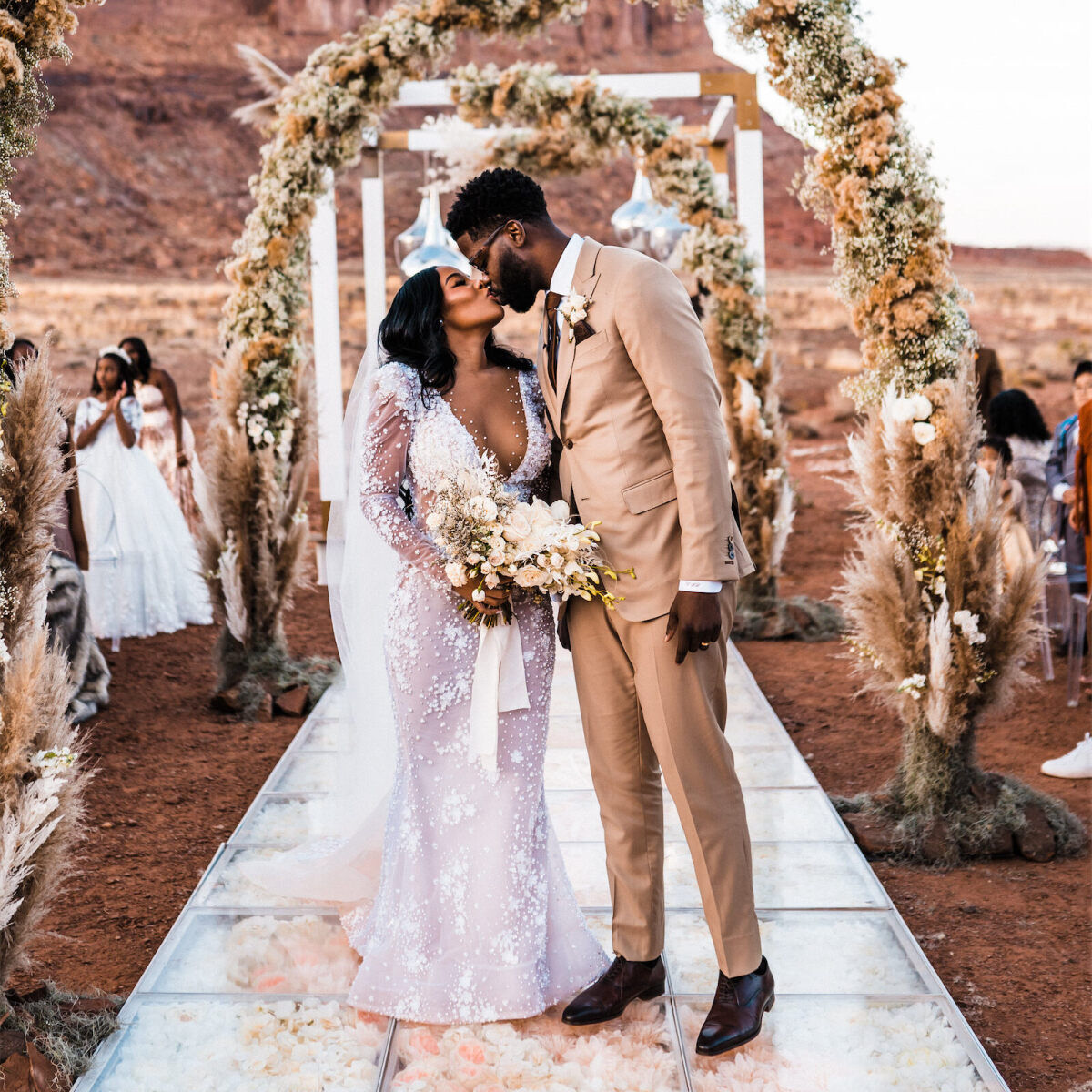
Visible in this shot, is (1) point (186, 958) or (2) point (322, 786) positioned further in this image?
(2) point (322, 786)

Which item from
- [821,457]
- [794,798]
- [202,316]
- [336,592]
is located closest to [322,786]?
[336,592]

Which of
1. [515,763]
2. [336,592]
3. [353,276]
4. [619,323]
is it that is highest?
[353,276]

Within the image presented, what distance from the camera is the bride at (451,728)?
10.1 ft

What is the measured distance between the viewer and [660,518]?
2811 mm

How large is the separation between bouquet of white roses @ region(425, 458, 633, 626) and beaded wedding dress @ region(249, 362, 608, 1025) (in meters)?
0.17

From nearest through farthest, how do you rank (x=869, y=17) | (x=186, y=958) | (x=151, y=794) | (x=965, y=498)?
(x=186, y=958), (x=965, y=498), (x=869, y=17), (x=151, y=794)

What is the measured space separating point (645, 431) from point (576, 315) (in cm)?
33

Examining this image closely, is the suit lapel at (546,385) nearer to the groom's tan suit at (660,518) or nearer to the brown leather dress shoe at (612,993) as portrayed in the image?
the groom's tan suit at (660,518)

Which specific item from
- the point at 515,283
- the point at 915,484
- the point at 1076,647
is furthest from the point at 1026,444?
the point at 515,283

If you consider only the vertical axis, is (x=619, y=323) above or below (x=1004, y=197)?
below

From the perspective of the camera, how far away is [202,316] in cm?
3011

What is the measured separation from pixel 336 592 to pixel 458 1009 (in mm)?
1433

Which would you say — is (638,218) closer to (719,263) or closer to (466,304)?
(719,263)

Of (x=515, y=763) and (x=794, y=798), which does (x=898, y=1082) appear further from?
(x=794, y=798)
